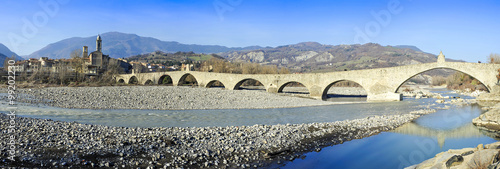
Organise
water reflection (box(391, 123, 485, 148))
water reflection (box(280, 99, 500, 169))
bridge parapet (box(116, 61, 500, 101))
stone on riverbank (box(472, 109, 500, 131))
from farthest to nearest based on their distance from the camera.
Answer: bridge parapet (box(116, 61, 500, 101)), stone on riverbank (box(472, 109, 500, 131)), water reflection (box(391, 123, 485, 148)), water reflection (box(280, 99, 500, 169))

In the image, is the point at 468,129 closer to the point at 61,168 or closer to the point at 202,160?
the point at 202,160

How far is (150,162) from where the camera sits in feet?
25.2

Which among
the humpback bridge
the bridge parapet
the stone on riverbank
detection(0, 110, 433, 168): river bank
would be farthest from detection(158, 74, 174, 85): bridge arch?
the stone on riverbank

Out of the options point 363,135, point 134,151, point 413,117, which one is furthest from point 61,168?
point 413,117

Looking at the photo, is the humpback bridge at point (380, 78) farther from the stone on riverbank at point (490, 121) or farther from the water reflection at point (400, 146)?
the stone on riverbank at point (490, 121)

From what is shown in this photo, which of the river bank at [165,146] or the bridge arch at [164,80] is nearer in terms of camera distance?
the river bank at [165,146]

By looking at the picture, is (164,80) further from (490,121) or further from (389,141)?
(490,121)

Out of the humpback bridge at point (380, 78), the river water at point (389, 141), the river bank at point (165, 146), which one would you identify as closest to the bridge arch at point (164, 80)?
the humpback bridge at point (380, 78)

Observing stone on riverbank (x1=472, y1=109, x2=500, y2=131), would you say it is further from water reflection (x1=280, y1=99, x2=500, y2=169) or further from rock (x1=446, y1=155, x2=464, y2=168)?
rock (x1=446, y1=155, x2=464, y2=168)

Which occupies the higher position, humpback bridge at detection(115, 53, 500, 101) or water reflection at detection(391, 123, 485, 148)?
humpback bridge at detection(115, 53, 500, 101)

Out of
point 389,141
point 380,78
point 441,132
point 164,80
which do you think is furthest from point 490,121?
point 164,80

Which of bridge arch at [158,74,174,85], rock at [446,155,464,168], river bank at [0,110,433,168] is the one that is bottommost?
river bank at [0,110,433,168]

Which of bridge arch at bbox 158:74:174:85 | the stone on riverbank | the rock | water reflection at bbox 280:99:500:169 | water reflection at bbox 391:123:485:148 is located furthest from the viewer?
bridge arch at bbox 158:74:174:85

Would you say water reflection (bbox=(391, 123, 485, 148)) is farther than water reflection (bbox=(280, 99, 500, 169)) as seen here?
Yes
